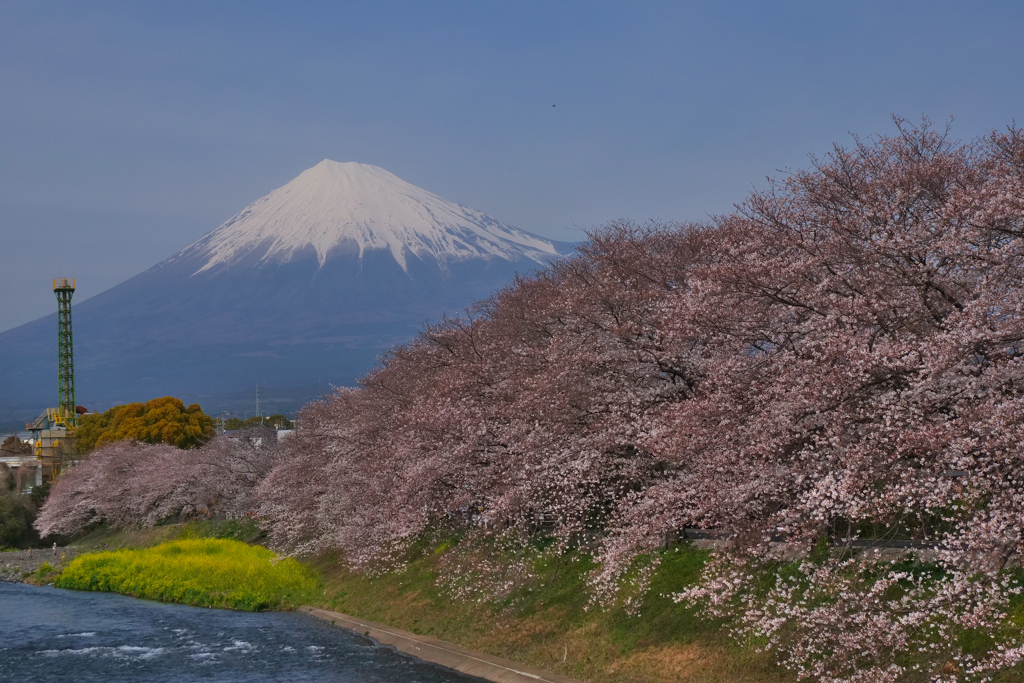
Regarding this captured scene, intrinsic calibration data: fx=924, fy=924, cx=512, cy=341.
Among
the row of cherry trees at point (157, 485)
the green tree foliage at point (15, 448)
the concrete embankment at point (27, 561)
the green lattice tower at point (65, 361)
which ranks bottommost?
the concrete embankment at point (27, 561)

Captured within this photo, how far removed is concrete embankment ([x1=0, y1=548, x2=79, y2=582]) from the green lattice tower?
4058cm

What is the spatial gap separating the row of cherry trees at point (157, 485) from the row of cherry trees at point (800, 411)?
27.2 meters

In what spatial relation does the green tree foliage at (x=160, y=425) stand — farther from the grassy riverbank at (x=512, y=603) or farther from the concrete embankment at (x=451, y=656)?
the concrete embankment at (x=451, y=656)

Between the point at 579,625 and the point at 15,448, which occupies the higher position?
the point at 15,448

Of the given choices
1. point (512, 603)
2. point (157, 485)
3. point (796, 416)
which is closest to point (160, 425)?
point (157, 485)

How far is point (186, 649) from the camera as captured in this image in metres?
28.1

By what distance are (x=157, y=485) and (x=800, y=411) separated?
51.8 metres

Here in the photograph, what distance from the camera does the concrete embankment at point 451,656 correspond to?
21.2 meters

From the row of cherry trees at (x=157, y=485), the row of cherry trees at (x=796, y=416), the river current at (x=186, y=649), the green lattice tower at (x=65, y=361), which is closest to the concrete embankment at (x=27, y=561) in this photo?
the row of cherry trees at (x=157, y=485)

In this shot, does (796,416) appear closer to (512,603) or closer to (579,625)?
(579,625)

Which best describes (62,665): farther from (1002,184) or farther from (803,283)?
(1002,184)

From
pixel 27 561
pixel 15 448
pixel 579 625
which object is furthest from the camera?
pixel 15 448

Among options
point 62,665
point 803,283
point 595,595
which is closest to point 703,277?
point 803,283

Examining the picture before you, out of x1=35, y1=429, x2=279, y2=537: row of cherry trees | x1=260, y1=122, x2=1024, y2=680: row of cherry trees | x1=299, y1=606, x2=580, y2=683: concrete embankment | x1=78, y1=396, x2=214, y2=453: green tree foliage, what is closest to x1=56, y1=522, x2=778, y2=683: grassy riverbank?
x1=299, y1=606, x2=580, y2=683: concrete embankment
